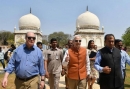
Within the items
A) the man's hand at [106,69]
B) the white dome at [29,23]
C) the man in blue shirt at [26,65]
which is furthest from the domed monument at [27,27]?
the man's hand at [106,69]

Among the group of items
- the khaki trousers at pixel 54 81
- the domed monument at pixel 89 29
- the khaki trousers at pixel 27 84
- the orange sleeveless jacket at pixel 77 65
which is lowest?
the khaki trousers at pixel 54 81

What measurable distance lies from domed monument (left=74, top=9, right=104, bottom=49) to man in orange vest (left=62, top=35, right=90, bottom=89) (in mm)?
37944

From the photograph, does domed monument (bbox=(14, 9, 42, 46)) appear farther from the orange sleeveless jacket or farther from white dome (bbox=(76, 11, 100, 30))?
the orange sleeveless jacket

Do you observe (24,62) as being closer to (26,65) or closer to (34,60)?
(26,65)

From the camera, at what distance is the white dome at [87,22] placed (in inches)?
1752

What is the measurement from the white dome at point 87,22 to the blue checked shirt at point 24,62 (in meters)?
40.4

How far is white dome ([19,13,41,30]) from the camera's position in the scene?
46.2m

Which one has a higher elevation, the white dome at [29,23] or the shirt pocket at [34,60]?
the white dome at [29,23]

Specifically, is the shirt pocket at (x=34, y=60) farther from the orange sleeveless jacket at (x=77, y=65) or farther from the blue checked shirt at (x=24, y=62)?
the orange sleeveless jacket at (x=77, y=65)

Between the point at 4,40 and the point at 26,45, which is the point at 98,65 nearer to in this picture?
the point at 26,45

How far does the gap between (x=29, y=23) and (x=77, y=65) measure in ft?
139

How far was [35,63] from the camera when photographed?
401cm

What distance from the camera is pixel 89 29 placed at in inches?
1737

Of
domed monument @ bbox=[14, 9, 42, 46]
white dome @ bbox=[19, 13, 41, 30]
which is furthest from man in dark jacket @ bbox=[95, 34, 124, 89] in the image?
white dome @ bbox=[19, 13, 41, 30]
